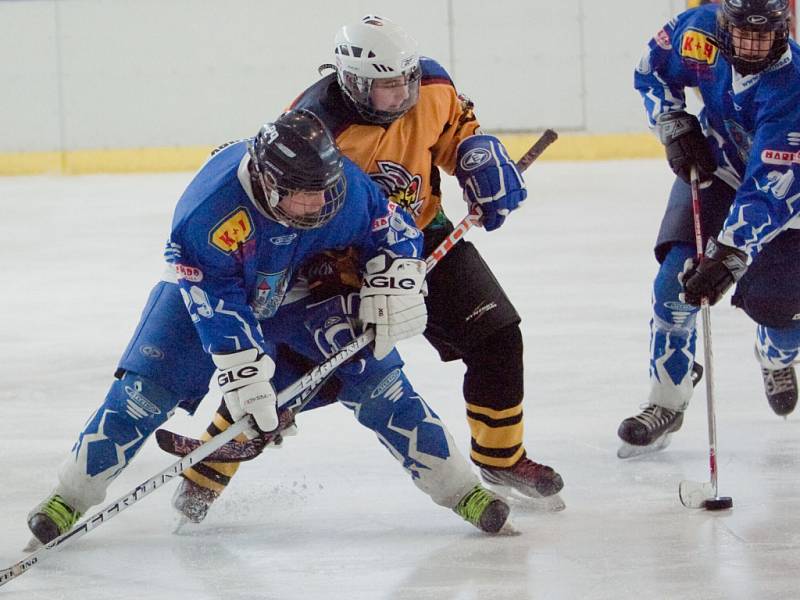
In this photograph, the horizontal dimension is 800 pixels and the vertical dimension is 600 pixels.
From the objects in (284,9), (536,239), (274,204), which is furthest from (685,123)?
(284,9)

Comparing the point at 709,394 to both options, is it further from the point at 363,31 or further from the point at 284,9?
the point at 284,9

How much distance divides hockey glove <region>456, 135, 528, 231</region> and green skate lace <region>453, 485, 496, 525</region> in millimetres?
607

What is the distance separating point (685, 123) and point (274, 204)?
130 centimetres

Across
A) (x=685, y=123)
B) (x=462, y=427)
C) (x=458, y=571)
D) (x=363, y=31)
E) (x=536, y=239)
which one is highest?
(x=363, y=31)

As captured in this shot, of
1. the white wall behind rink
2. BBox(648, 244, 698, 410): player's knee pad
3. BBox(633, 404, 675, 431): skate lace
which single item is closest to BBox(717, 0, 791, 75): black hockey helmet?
BBox(648, 244, 698, 410): player's knee pad

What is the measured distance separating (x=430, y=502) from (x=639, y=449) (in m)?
0.63

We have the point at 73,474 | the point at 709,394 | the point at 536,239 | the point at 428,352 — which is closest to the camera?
the point at 73,474

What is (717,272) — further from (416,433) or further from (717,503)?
(416,433)

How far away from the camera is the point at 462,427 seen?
3.85 m

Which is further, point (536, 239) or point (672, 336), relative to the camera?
point (536, 239)

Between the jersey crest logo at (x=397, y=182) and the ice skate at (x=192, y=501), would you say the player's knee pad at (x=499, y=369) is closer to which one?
the jersey crest logo at (x=397, y=182)

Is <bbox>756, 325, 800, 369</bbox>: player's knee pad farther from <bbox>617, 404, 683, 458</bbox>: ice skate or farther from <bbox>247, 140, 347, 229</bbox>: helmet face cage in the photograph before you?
<bbox>247, 140, 347, 229</bbox>: helmet face cage

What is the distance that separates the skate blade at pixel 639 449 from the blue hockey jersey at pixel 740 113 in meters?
0.55

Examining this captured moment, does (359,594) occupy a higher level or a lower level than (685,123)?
lower
